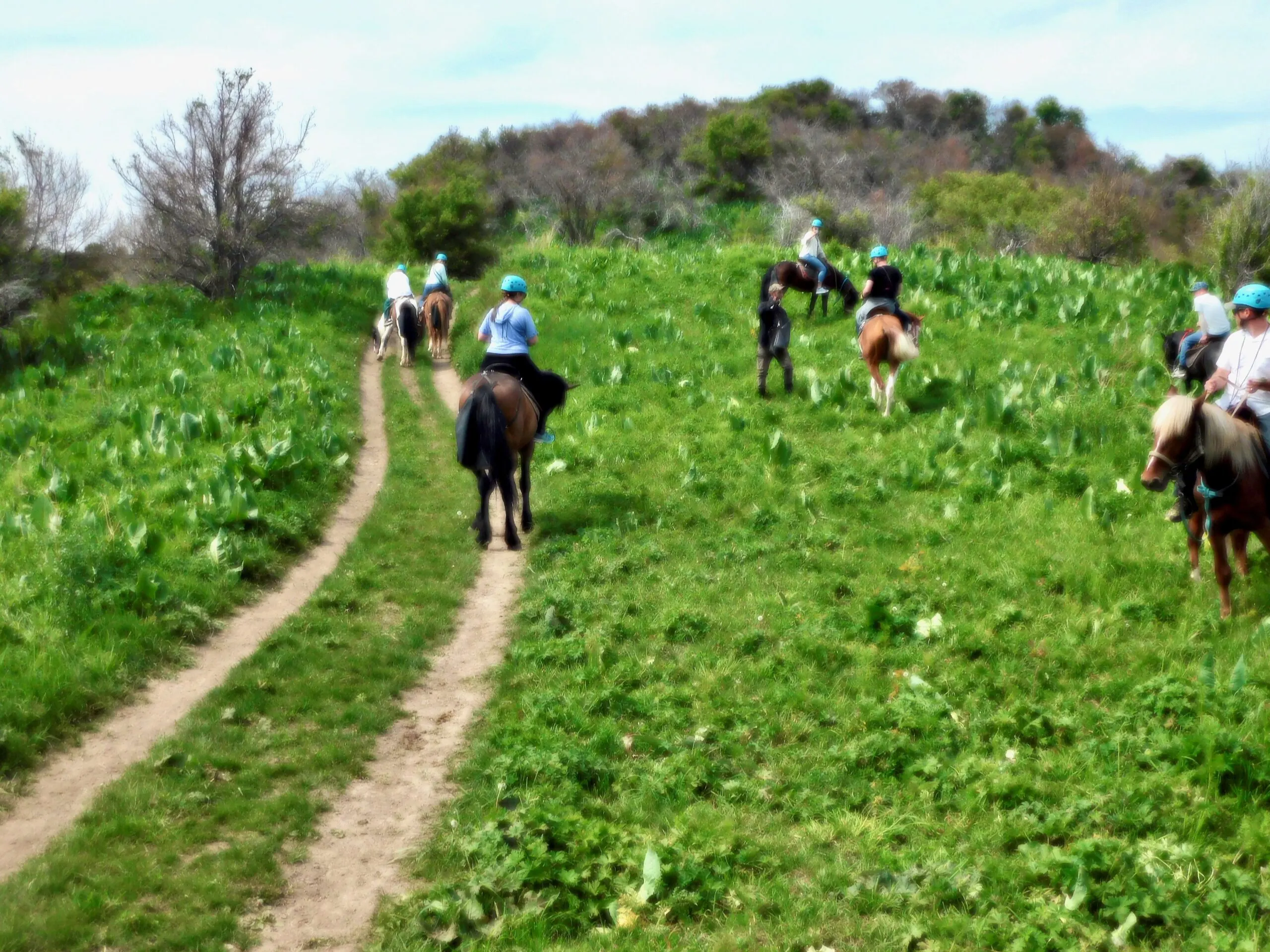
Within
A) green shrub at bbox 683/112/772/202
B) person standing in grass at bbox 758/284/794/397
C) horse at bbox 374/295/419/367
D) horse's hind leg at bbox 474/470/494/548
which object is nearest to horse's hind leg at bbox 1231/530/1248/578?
horse's hind leg at bbox 474/470/494/548

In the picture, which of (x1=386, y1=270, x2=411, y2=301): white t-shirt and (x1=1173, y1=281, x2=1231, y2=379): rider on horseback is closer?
(x1=1173, y1=281, x2=1231, y2=379): rider on horseback

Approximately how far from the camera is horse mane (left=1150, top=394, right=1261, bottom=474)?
7.24 meters

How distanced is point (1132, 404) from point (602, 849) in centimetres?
1024

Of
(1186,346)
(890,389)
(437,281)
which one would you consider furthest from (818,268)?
(437,281)

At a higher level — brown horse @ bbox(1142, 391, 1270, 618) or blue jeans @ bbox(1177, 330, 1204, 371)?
blue jeans @ bbox(1177, 330, 1204, 371)

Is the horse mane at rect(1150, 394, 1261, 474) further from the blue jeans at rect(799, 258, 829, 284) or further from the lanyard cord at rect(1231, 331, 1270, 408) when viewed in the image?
the blue jeans at rect(799, 258, 829, 284)

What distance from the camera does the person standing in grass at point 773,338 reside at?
14984 millimetres

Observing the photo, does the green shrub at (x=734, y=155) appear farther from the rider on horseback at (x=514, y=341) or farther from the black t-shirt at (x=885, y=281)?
the rider on horseback at (x=514, y=341)

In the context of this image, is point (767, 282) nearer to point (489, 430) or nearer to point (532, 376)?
point (532, 376)

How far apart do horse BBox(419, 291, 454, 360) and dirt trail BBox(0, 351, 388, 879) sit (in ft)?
37.1

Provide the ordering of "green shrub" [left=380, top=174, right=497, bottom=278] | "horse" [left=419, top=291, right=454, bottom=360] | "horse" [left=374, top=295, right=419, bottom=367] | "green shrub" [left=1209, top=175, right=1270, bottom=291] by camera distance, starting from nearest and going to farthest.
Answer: "horse" [left=374, top=295, right=419, bottom=367], "horse" [left=419, top=291, right=454, bottom=360], "green shrub" [left=1209, top=175, right=1270, bottom=291], "green shrub" [left=380, top=174, right=497, bottom=278]

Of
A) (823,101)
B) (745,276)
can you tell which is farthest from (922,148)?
(745,276)

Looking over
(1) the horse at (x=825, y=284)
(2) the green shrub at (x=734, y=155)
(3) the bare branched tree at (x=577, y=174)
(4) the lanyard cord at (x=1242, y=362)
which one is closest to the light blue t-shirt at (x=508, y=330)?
(4) the lanyard cord at (x=1242, y=362)

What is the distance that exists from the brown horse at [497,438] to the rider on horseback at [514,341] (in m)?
0.27
